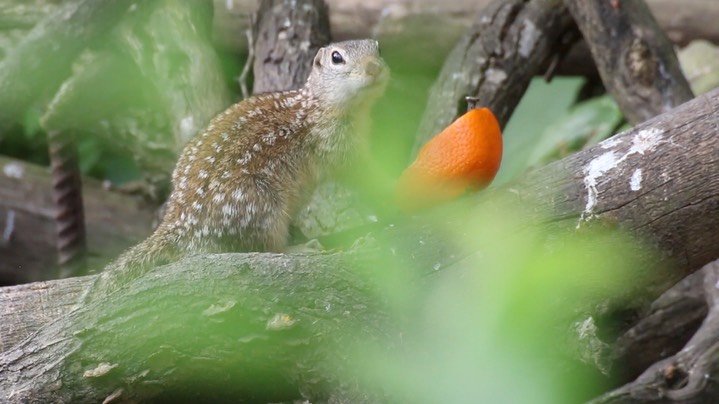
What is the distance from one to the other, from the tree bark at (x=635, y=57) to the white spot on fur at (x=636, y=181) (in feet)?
3.84

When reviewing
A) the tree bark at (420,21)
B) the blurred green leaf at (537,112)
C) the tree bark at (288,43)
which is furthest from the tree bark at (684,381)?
the blurred green leaf at (537,112)

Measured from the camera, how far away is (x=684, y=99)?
3.61 metres

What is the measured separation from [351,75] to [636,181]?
1054 millimetres

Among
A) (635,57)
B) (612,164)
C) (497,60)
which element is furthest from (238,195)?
(635,57)

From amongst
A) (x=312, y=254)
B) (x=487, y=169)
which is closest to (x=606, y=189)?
(x=487, y=169)

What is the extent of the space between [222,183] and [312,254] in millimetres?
450

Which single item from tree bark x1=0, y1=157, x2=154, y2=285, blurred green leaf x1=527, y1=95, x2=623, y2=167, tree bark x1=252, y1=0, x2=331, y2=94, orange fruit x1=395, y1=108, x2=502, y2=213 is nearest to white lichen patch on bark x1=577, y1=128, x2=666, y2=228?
orange fruit x1=395, y1=108, x2=502, y2=213

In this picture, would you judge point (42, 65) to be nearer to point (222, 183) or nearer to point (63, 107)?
point (63, 107)

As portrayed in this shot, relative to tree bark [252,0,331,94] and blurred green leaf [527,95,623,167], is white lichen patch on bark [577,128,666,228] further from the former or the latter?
blurred green leaf [527,95,623,167]

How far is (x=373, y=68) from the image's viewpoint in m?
3.14

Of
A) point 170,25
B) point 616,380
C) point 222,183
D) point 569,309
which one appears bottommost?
point 616,380

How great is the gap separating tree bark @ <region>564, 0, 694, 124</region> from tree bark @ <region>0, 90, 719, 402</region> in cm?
114

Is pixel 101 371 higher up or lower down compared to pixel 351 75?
lower down

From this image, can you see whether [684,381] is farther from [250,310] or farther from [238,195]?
[238,195]
